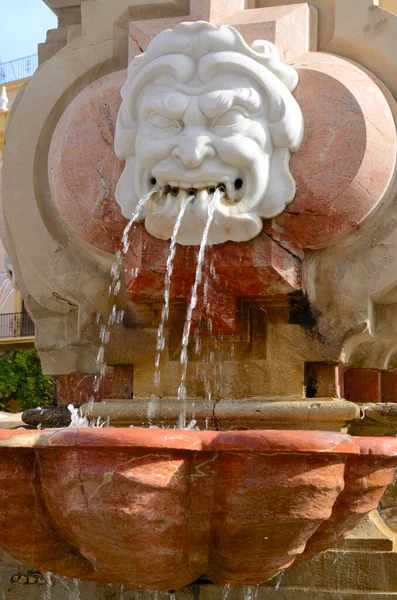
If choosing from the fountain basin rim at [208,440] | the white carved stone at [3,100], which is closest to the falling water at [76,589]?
the fountain basin rim at [208,440]

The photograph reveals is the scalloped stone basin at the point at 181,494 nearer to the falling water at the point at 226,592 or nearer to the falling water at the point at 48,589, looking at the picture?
the falling water at the point at 226,592

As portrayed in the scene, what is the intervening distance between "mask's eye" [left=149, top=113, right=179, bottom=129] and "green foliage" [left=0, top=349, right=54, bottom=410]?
Result: 57.8 feet

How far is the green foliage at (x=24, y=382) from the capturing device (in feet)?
72.4

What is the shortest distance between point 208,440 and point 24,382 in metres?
19.4

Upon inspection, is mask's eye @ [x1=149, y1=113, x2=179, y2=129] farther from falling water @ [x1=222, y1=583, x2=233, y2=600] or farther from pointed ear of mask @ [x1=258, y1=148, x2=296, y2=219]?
falling water @ [x1=222, y1=583, x2=233, y2=600]

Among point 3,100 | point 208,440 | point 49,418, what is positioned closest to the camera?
point 208,440

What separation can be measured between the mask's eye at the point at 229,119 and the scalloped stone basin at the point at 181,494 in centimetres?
140

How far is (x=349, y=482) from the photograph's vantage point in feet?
11.8

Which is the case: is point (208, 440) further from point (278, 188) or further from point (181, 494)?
point (278, 188)

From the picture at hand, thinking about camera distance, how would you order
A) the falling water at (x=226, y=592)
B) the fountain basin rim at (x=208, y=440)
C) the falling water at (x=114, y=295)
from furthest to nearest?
1. the falling water at (x=114, y=295)
2. the falling water at (x=226, y=592)
3. the fountain basin rim at (x=208, y=440)

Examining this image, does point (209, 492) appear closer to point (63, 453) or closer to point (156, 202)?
point (63, 453)

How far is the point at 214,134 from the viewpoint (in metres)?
4.31

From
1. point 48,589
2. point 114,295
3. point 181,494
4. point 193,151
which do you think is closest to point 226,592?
point 48,589

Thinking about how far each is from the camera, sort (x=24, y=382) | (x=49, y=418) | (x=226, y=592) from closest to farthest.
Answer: (x=226, y=592), (x=49, y=418), (x=24, y=382)
